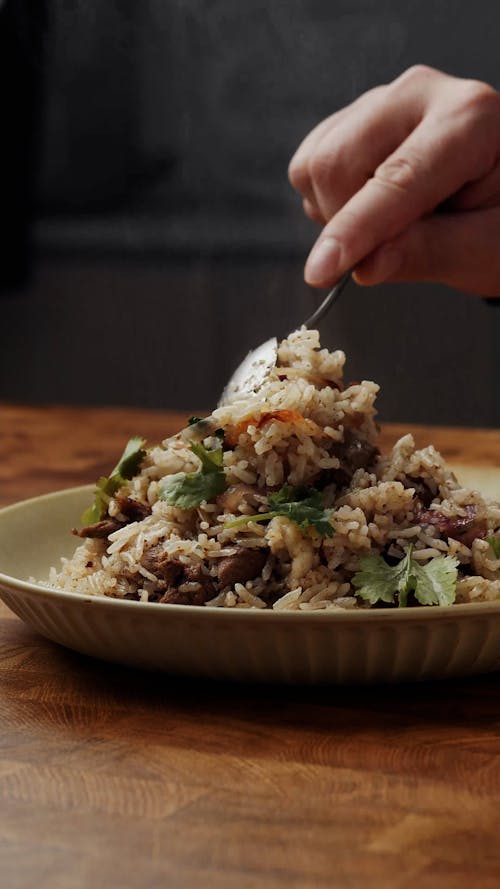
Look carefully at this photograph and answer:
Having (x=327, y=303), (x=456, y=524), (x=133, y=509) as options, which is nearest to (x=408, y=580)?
(x=456, y=524)

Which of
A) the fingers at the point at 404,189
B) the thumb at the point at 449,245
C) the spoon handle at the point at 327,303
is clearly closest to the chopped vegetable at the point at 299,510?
the spoon handle at the point at 327,303

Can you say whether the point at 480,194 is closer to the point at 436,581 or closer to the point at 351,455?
the point at 351,455

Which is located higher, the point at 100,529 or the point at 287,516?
the point at 287,516

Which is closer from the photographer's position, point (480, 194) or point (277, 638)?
point (277, 638)

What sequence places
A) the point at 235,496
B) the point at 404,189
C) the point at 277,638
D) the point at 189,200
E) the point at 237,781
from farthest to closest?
the point at 189,200 → the point at 404,189 → the point at 235,496 → the point at 277,638 → the point at 237,781

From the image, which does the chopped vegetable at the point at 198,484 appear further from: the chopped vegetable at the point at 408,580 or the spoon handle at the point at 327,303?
the spoon handle at the point at 327,303

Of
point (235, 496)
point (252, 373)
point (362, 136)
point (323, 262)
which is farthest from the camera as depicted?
point (362, 136)

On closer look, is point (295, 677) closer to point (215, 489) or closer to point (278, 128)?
point (215, 489)

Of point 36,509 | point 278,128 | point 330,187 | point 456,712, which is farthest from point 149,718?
point 278,128
